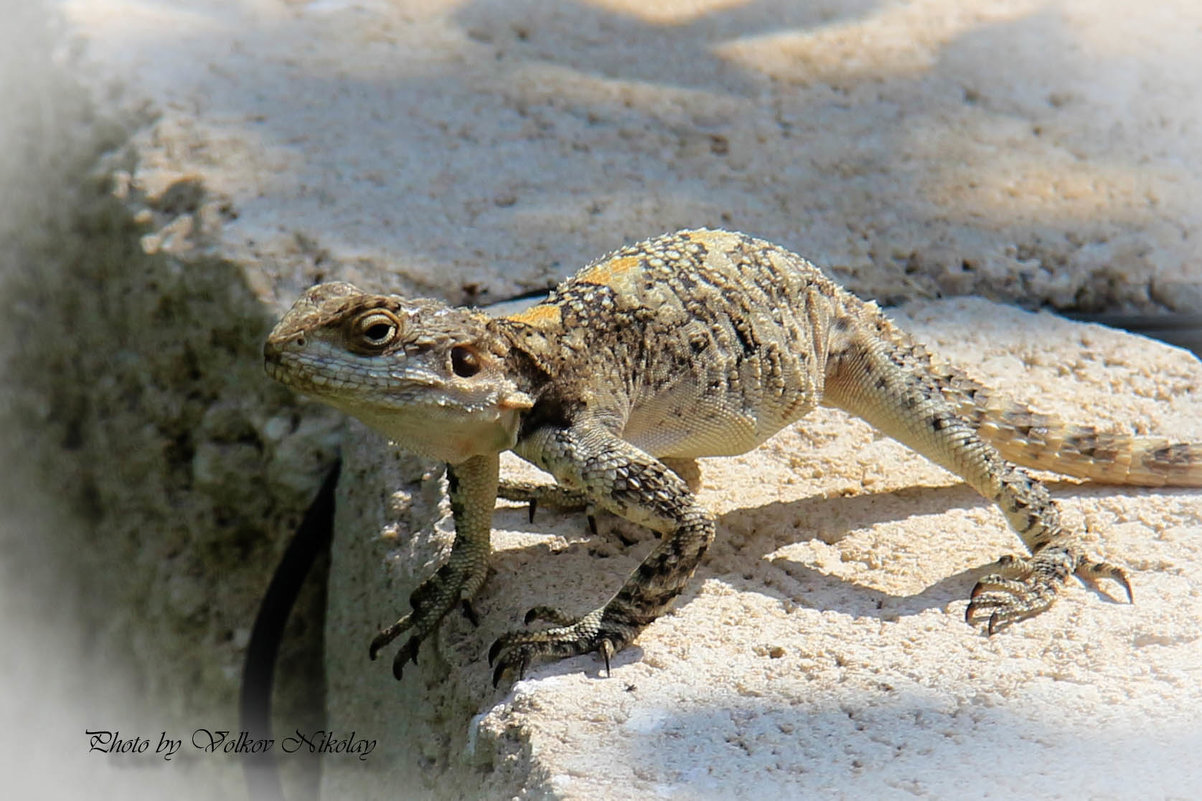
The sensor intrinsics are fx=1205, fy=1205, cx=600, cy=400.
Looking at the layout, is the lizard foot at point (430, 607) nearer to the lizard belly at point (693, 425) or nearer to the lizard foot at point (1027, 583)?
the lizard belly at point (693, 425)

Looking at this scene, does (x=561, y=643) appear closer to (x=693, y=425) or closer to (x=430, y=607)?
(x=430, y=607)

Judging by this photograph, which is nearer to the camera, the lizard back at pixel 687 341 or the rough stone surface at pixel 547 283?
the rough stone surface at pixel 547 283

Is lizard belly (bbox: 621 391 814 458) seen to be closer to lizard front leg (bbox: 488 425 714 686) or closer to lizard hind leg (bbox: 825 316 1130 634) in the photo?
lizard hind leg (bbox: 825 316 1130 634)

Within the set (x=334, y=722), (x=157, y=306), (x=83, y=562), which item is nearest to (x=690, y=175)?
(x=157, y=306)

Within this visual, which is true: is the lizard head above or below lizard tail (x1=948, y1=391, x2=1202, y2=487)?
above

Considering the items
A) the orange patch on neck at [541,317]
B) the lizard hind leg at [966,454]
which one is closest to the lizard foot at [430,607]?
the orange patch on neck at [541,317]

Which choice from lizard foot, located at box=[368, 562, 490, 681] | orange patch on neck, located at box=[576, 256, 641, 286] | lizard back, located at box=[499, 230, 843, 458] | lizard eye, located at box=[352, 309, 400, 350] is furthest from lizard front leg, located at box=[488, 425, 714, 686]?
orange patch on neck, located at box=[576, 256, 641, 286]

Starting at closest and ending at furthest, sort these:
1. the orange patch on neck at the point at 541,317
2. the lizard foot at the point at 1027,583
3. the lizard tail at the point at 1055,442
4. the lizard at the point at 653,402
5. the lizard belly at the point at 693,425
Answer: the lizard at the point at 653,402, the lizard foot at the point at 1027,583, the orange patch on neck at the point at 541,317, the lizard belly at the point at 693,425, the lizard tail at the point at 1055,442

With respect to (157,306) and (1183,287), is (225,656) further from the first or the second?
(1183,287)

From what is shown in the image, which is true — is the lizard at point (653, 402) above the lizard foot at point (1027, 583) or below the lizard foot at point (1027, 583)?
above
